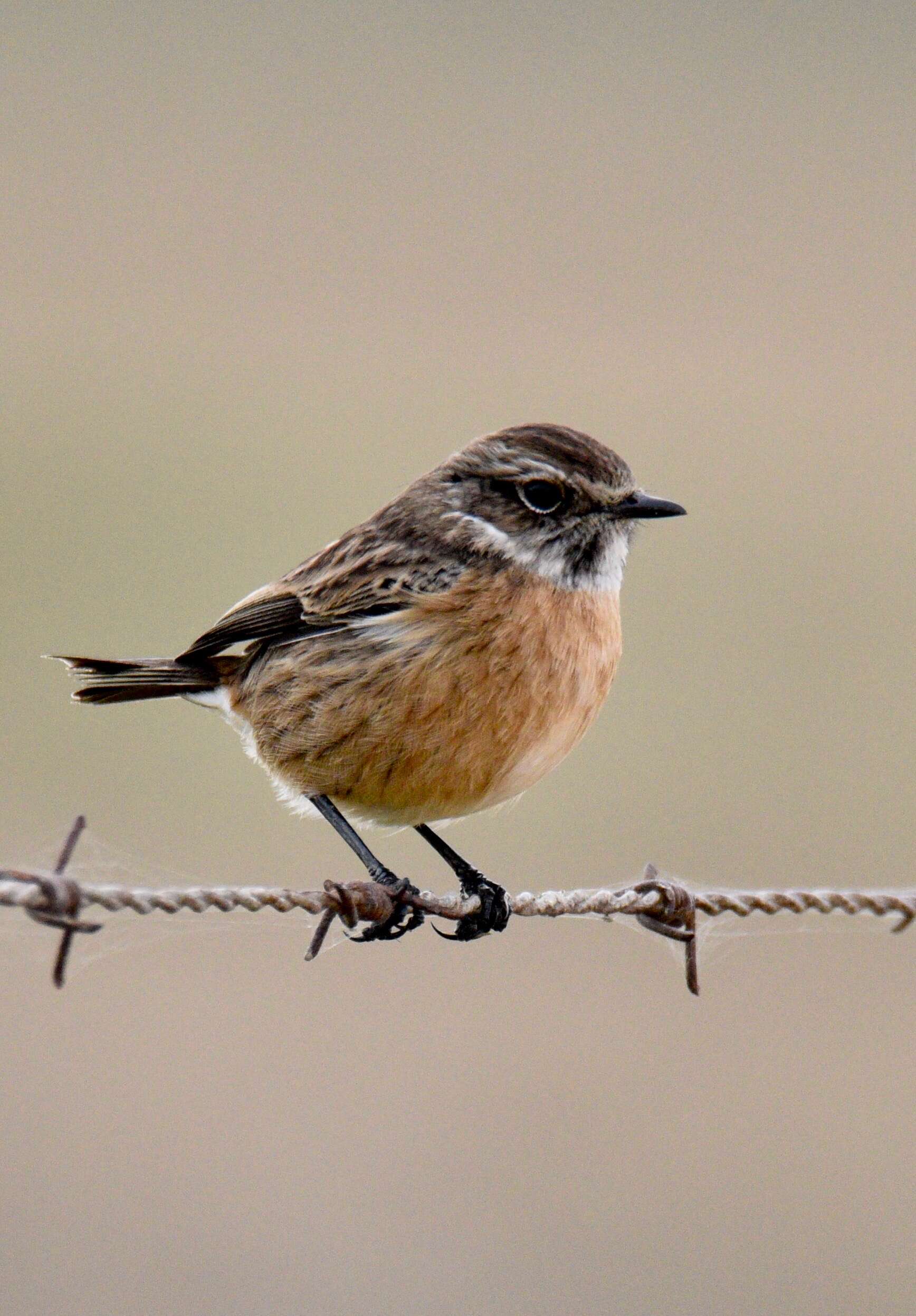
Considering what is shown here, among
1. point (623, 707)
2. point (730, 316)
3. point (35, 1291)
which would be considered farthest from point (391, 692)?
point (730, 316)

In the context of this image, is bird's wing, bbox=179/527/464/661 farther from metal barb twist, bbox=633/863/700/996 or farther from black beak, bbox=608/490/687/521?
metal barb twist, bbox=633/863/700/996

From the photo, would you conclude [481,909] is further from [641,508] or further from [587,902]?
[641,508]

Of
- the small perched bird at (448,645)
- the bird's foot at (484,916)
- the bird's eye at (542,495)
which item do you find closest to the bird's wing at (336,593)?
the small perched bird at (448,645)

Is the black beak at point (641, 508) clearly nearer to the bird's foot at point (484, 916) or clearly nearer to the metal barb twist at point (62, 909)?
the bird's foot at point (484, 916)

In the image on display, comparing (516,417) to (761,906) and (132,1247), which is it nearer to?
(132,1247)

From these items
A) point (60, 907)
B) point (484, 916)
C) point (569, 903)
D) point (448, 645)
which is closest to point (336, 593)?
point (448, 645)

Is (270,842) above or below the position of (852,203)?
below
